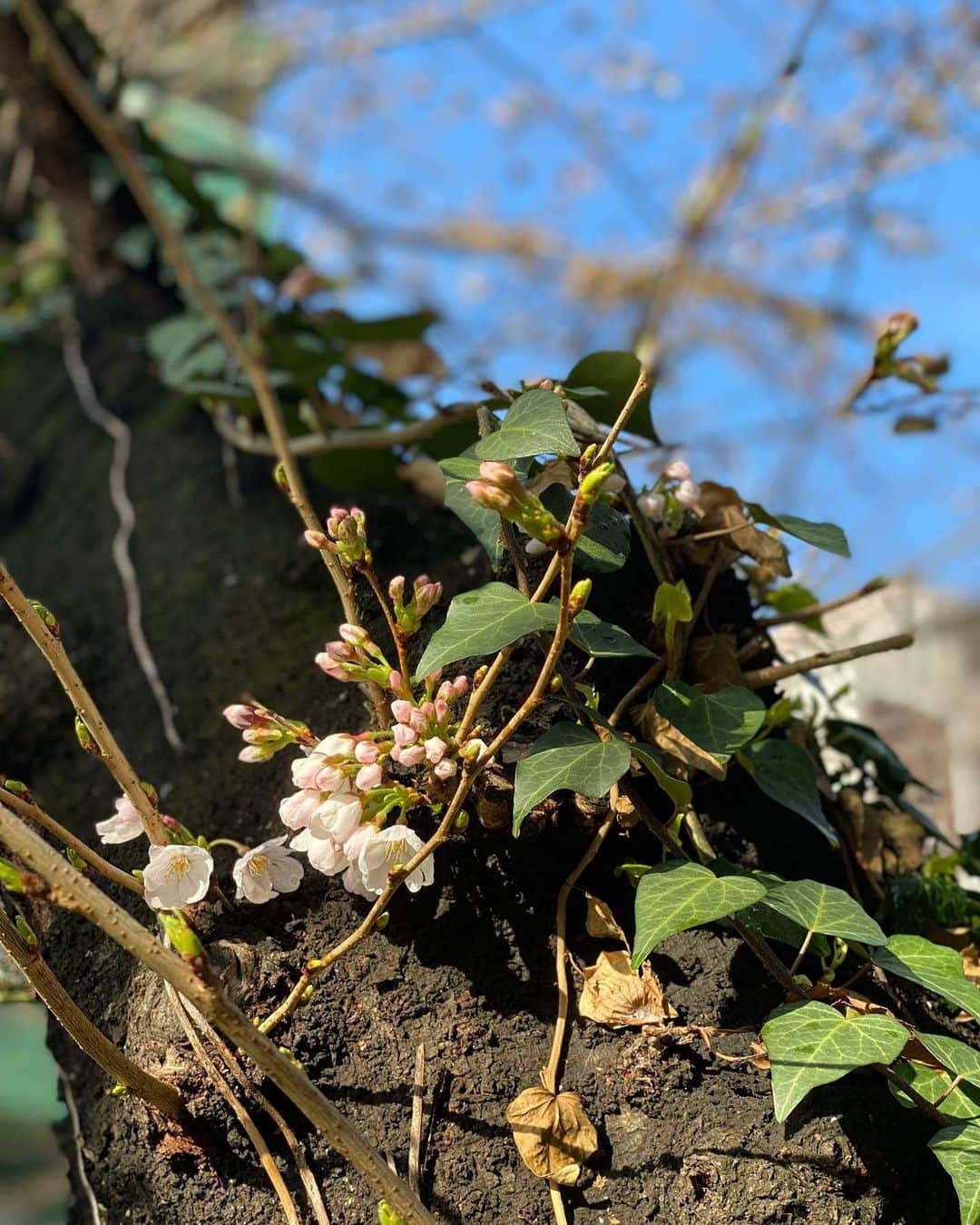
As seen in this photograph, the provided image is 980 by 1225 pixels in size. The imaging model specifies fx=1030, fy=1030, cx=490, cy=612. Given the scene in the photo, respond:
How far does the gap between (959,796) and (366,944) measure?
1198 mm

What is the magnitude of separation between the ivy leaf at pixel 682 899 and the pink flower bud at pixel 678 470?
38cm

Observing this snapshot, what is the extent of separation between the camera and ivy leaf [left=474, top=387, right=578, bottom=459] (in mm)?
639

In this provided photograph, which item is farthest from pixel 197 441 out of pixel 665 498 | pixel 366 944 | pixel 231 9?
pixel 231 9

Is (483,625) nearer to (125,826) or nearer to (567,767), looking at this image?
(567,767)

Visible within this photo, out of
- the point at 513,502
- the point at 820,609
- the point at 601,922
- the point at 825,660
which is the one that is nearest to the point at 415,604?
the point at 513,502

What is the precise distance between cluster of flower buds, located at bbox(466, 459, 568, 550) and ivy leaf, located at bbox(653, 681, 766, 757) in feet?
0.72

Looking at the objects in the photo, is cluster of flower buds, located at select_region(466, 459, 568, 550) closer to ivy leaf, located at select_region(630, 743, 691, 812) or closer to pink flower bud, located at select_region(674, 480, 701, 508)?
ivy leaf, located at select_region(630, 743, 691, 812)

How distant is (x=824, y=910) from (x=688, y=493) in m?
0.39

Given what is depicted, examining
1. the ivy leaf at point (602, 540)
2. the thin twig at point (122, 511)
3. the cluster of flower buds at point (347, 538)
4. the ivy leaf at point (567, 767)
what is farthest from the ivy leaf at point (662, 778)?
the thin twig at point (122, 511)

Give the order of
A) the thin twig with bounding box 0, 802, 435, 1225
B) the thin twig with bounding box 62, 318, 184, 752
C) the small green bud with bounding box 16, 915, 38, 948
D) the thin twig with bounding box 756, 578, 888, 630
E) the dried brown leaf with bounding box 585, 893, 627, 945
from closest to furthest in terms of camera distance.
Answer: the thin twig with bounding box 0, 802, 435, 1225
the small green bud with bounding box 16, 915, 38, 948
the dried brown leaf with bounding box 585, 893, 627, 945
the thin twig with bounding box 756, 578, 888, 630
the thin twig with bounding box 62, 318, 184, 752

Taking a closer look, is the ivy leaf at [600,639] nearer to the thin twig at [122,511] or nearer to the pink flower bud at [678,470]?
the pink flower bud at [678,470]

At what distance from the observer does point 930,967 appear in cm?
64

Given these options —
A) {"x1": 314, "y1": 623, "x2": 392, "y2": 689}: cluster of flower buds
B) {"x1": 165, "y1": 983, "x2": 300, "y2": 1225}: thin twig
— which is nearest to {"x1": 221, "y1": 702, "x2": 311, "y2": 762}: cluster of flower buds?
{"x1": 314, "y1": 623, "x2": 392, "y2": 689}: cluster of flower buds

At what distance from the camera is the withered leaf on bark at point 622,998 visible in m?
0.70
